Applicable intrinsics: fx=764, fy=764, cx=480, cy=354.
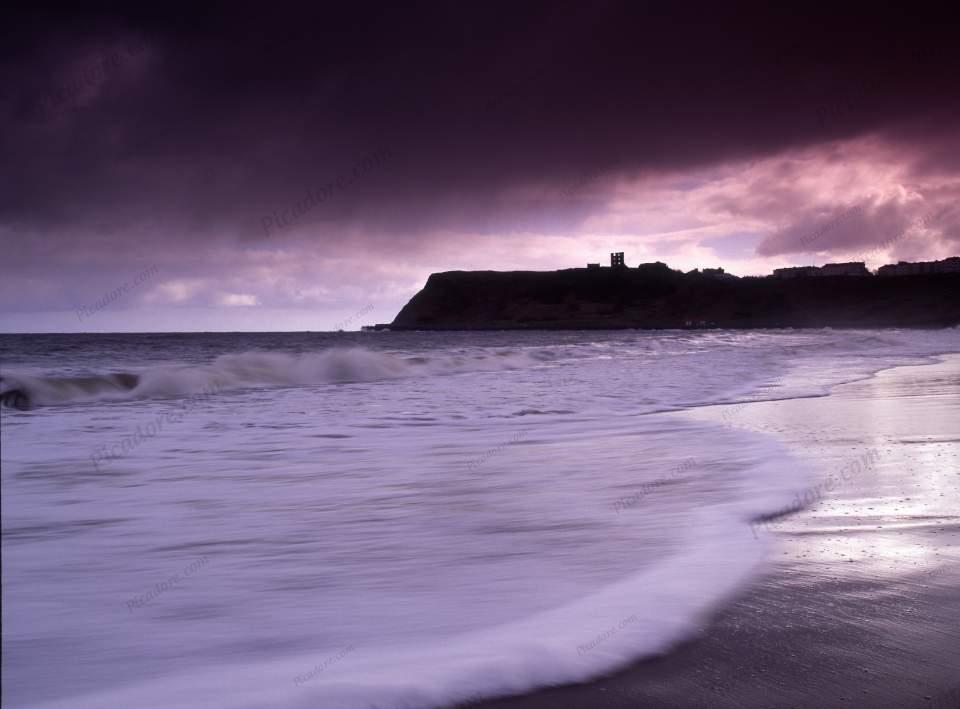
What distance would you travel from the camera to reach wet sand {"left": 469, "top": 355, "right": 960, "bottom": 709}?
1934 mm

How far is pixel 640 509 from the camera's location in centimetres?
411

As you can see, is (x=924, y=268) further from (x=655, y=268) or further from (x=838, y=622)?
(x=838, y=622)

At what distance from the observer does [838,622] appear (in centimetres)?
235

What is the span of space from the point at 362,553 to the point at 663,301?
366 feet

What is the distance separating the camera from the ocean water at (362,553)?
7.23 ft

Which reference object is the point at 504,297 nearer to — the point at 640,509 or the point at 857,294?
the point at 857,294

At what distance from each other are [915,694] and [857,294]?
10147 cm

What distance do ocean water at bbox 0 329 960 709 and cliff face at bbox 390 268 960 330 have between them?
78.4 metres

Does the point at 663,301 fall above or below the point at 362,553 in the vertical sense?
above

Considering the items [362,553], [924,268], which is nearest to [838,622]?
[362,553]

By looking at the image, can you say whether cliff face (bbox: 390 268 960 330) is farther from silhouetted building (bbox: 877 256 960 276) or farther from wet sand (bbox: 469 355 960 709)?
wet sand (bbox: 469 355 960 709)

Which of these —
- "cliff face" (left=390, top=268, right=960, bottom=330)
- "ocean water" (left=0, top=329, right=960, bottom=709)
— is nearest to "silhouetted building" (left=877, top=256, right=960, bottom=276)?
"cliff face" (left=390, top=268, right=960, bottom=330)

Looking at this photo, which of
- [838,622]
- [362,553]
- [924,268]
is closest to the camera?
[838,622]

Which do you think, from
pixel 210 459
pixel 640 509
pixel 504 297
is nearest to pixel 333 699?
pixel 640 509
